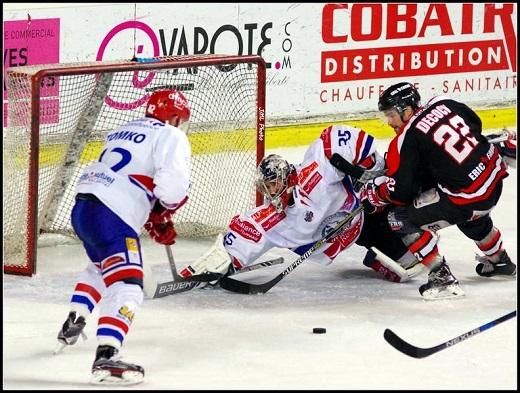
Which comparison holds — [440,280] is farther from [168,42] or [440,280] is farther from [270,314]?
[168,42]

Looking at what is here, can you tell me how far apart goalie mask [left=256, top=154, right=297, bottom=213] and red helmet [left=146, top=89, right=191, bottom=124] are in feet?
3.00

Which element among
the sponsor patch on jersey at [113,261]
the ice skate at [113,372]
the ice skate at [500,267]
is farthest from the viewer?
the ice skate at [500,267]

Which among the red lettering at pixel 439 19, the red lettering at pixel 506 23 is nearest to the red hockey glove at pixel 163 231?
the red lettering at pixel 439 19

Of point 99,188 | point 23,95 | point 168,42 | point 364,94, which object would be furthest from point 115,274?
point 364,94

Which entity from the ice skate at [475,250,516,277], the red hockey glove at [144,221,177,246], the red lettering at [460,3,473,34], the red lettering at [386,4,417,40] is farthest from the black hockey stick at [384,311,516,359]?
the red lettering at [460,3,473,34]

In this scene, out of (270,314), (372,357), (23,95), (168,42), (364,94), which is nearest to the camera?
(372,357)

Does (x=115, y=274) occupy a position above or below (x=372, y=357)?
above

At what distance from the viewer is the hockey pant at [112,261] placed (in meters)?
4.80

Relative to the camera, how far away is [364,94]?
8.68 m

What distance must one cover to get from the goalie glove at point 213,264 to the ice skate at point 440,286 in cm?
76

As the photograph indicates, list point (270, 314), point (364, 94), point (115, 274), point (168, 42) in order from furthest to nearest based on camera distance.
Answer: point (364, 94)
point (168, 42)
point (270, 314)
point (115, 274)

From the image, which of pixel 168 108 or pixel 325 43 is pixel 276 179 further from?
pixel 325 43

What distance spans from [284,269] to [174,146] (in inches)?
61.0

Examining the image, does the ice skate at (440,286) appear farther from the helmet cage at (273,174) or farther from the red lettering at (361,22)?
the red lettering at (361,22)
